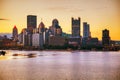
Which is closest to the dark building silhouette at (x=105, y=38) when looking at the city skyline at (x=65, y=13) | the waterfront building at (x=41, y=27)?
the city skyline at (x=65, y=13)

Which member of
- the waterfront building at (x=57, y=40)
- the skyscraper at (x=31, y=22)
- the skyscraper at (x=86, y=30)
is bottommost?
the waterfront building at (x=57, y=40)

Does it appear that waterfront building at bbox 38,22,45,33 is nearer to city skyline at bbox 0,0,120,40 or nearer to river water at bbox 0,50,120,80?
city skyline at bbox 0,0,120,40

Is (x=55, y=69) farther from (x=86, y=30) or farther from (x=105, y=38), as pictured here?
(x=105, y=38)

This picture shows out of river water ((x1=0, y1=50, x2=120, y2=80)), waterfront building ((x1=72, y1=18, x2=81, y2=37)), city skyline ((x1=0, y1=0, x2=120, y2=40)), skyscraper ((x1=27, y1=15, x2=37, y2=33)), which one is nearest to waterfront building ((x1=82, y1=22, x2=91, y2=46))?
city skyline ((x1=0, y1=0, x2=120, y2=40))

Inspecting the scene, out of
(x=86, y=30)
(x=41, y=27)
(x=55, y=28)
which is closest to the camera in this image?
(x=86, y=30)

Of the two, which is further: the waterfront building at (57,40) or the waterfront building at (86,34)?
the waterfront building at (57,40)

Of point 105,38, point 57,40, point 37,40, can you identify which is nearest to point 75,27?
point 57,40

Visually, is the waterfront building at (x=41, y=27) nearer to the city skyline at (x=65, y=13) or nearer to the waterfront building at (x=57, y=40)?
Result: the city skyline at (x=65, y=13)

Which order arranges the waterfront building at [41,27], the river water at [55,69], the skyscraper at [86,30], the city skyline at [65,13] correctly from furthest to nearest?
the waterfront building at [41,27] → the skyscraper at [86,30] → the city skyline at [65,13] → the river water at [55,69]

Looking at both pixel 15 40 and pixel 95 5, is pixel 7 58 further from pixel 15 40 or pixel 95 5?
pixel 95 5
